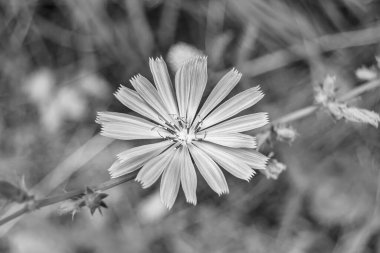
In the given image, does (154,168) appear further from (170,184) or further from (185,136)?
(185,136)

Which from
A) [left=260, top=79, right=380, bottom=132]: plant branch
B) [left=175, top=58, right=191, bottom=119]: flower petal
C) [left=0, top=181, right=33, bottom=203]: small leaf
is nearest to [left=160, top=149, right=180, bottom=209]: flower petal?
[left=175, top=58, right=191, bottom=119]: flower petal

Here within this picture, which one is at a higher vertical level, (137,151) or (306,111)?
(306,111)

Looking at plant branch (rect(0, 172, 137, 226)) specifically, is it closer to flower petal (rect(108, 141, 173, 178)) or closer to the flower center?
flower petal (rect(108, 141, 173, 178))

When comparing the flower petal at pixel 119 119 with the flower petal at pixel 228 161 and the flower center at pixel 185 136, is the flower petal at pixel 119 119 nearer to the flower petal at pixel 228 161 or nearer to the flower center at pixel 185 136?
the flower center at pixel 185 136

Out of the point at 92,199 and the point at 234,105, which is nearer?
the point at 92,199

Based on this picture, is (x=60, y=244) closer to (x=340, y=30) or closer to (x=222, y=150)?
(x=222, y=150)

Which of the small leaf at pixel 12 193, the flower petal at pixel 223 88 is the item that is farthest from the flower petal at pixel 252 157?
the small leaf at pixel 12 193

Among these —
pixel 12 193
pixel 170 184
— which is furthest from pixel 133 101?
pixel 12 193

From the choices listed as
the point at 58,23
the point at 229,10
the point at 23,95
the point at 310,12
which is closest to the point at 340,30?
the point at 310,12
